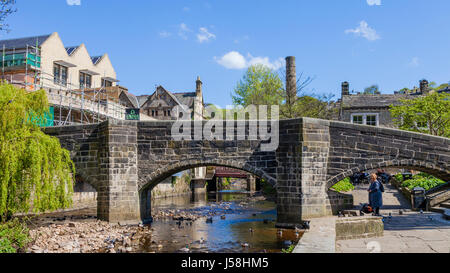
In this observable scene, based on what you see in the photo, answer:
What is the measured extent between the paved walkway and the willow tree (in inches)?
307

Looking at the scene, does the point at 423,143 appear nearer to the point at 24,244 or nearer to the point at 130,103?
the point at 24,244

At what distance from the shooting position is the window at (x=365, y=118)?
32.5m

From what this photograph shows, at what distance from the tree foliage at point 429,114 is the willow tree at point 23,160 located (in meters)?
22.7

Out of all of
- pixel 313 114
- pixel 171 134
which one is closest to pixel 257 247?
pixel 171 134

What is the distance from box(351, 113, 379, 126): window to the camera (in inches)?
1278

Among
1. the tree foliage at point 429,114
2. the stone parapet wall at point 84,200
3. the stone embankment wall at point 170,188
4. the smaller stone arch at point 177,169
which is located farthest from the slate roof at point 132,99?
the smaller stone arch at point 177,169

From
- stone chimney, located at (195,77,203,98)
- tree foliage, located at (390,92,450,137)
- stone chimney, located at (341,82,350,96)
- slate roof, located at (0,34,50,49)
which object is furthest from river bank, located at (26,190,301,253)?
stone chimney, located at (195,77,203,98)

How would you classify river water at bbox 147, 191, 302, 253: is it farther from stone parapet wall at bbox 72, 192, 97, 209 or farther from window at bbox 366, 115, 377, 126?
window at bbox 366, 115, 377, 126

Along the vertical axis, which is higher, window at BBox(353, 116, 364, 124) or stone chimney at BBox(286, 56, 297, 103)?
stone chimney at BBox(286, 56, 297, 103)

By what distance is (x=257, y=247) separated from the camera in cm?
1135

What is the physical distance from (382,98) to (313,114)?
29.8 ft

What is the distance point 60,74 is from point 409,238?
3211 centimetres

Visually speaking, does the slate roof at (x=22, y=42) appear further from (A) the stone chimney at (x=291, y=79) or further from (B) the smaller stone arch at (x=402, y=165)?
(B) the smaller stone arch at (x=402, y=165)

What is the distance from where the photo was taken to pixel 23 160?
10.8 metres
